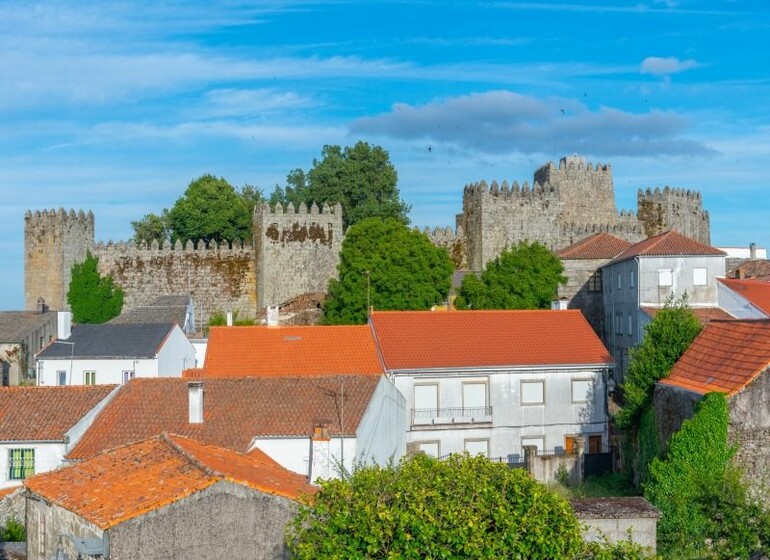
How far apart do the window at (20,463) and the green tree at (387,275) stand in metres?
22.6

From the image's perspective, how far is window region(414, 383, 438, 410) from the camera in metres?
35.5

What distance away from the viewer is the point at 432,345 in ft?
122

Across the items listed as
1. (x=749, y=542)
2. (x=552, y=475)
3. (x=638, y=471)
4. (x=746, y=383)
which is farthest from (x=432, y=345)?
(x=749, y=542)

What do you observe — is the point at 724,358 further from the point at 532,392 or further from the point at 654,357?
the point at 532,392

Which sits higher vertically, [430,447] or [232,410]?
[232,410]

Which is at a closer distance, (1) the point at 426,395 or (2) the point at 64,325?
(1) the point at 426,395

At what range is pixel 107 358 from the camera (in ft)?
131

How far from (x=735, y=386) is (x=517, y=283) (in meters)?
24.3

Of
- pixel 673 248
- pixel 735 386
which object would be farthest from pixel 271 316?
pixel 735 386

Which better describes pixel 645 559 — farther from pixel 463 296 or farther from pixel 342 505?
pixel 463 296

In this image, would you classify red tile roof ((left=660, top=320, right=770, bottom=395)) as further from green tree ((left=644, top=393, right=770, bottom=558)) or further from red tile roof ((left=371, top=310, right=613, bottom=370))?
red tile roof ((left=371, top=310, right=613, bottom=370))

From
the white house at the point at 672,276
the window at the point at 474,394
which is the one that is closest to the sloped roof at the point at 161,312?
the window at the point at 474,394

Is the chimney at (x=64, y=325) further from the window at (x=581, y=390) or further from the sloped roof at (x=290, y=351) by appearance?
the window at (x=581, y=390)

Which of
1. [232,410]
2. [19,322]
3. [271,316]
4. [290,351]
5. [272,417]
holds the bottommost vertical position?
[272,417]
